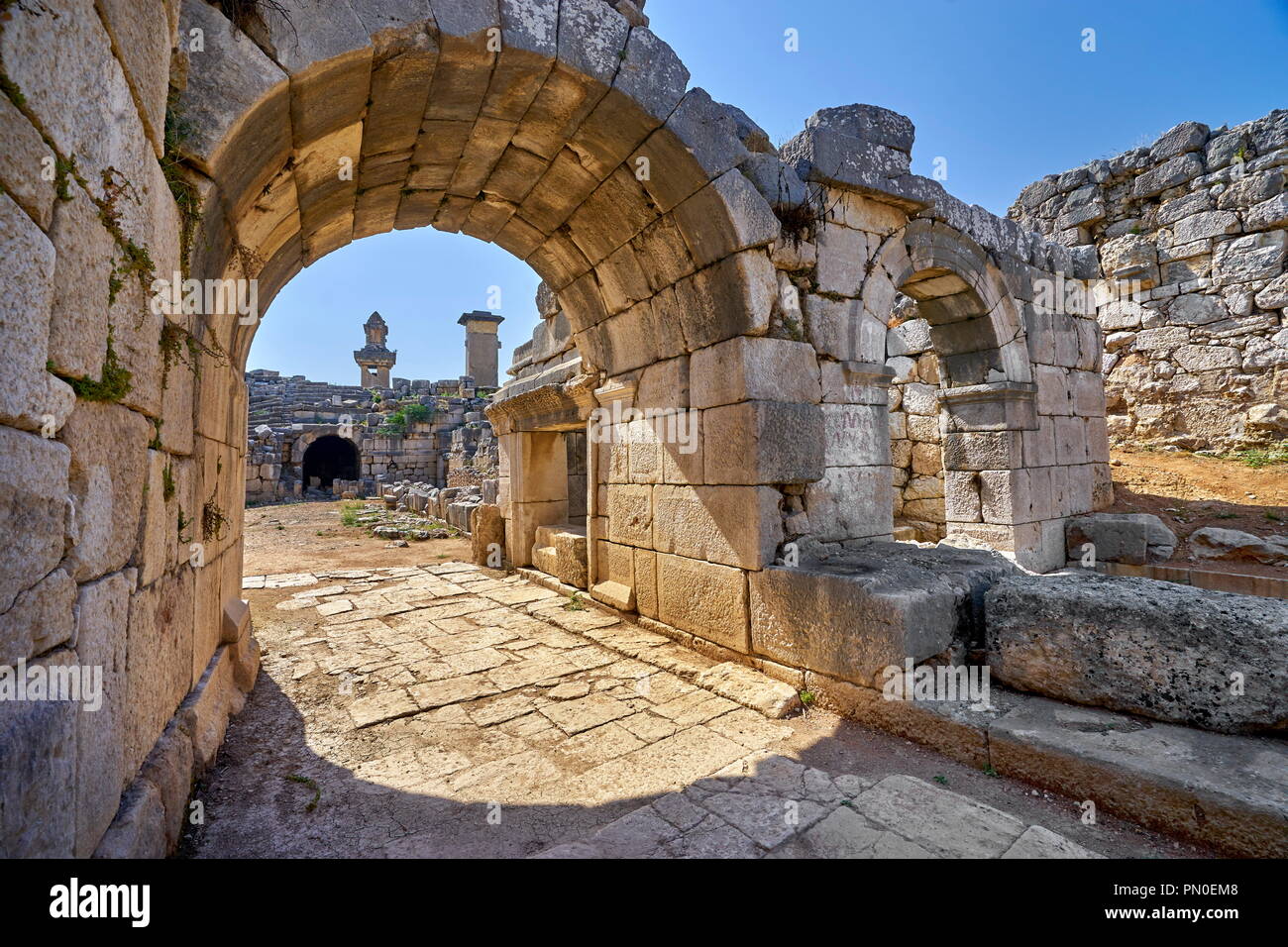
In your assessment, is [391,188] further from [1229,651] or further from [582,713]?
[1229,651]

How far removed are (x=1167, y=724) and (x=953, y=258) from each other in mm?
3862

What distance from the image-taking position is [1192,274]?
8.13 meters

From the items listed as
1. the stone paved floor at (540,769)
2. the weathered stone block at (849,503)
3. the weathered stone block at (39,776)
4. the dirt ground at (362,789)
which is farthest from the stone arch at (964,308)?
the weathered stone block at (39,776)

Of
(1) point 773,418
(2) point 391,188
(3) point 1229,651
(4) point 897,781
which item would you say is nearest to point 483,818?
(4) point 897,781

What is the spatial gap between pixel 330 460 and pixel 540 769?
2372 cm

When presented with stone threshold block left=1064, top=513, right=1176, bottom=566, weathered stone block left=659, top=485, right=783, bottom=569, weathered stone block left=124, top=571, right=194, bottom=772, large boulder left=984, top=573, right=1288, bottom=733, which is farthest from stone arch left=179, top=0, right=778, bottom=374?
stone threshold block left=1064, top=513, right=1176, bottom=566

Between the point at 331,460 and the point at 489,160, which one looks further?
the point at 331,460

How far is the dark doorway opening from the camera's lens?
75.7 feet

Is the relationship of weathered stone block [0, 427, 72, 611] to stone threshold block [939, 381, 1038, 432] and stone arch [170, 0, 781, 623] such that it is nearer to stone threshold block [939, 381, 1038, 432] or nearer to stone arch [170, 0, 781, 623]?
stone arch [170, 0, 781, 623]

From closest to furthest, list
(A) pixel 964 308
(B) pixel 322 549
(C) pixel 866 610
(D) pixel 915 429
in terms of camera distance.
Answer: (C) pixel 866 610 → (A) pixel 964 308 → (D) pixel 915 429 → (B) pixel 322 549

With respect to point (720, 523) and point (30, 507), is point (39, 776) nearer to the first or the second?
point (30, 507)

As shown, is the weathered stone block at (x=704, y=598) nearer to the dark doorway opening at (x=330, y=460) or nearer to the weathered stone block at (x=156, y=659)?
the weathered stone block at (x=156, y=659)

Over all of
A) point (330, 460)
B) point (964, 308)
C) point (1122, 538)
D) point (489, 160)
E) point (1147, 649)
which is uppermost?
point (489, 160)

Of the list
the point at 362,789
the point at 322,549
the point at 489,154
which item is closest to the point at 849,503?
the point at 362,789
